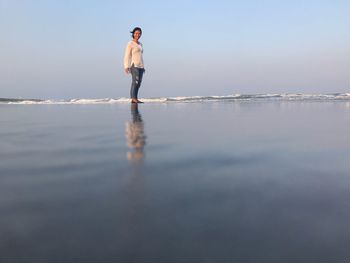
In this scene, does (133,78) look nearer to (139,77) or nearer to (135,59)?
(139,77)

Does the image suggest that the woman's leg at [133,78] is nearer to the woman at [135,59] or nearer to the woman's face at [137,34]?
the woman at [135,59]

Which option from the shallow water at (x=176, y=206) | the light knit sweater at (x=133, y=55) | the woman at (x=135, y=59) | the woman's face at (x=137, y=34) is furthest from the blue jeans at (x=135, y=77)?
the shallow water at (x=176, y=206)

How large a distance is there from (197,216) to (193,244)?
192 mm

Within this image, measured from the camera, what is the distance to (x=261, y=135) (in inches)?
121

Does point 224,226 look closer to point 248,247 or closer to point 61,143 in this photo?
point 248,247

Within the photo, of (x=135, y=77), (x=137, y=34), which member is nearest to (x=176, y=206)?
(x=135, y=77)

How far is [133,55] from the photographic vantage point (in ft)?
27.2

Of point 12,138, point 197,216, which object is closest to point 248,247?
point 197,216

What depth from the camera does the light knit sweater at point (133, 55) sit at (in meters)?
8.23

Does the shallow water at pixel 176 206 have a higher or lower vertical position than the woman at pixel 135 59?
lower

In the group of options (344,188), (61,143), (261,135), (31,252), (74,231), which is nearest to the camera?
(31,252)

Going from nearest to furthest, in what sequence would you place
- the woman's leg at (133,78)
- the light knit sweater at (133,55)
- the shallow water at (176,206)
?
the shallow water at (176,206)
the light knit sweater at (133,55)
the woman's leg at (133,78)

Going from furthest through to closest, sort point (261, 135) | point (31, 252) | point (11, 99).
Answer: point (11, 99), point (261, 135), point (31, 252)

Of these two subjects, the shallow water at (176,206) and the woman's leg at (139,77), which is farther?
the woman's leg at (139,77)
